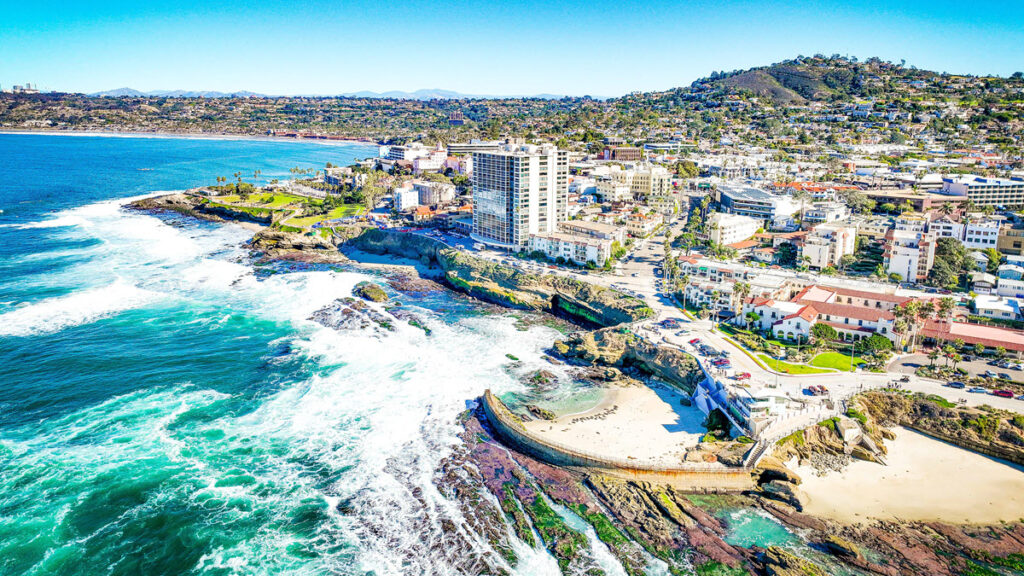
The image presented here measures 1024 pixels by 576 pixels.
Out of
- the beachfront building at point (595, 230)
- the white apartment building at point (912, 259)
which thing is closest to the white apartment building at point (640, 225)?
the beachfront building at point (595, 230)

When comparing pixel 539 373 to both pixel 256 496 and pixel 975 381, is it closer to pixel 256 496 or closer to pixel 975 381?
pixel 256 496

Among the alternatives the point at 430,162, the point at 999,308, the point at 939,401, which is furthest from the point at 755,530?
the point at 430,162

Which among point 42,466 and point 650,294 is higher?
point 650,294

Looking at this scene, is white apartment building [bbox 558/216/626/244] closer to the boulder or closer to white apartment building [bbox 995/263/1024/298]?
white apartment building [bbox 995/263/1024/298]

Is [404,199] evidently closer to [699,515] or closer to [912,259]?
[912,259]

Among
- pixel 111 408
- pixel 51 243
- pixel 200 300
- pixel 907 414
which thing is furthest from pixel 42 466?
pixel 51 243
